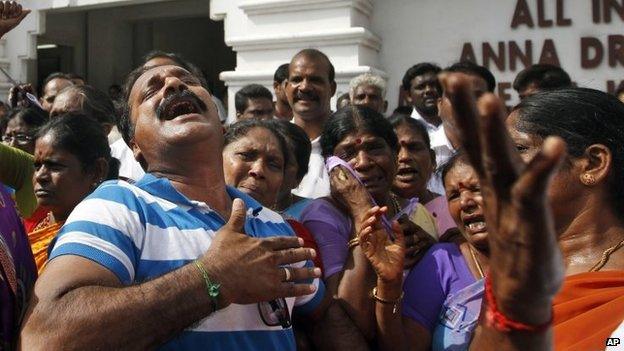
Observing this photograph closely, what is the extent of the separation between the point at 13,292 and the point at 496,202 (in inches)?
44.7

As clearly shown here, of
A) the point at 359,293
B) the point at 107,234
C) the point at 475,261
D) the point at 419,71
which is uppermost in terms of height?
the point at 419,71

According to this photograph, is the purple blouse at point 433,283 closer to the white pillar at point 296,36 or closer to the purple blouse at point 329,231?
the purple blouse at point 329,231

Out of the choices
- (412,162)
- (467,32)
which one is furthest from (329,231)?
(467,32)

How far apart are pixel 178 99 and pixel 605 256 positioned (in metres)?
1.27

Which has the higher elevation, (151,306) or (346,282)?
(151,306)

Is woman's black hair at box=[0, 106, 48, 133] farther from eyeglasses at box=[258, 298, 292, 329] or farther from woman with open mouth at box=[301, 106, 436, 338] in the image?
eyeglasses at box=[258, 298, 292, 329]

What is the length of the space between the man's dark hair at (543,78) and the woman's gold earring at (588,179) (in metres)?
2.72

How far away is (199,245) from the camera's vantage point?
→ 1743 millimetres

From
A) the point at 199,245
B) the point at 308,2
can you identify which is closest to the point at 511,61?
the point at 308,2

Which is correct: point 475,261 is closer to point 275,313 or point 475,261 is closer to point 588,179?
point 588,179

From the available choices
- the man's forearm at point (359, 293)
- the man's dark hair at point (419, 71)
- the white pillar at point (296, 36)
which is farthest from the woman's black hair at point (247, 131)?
the white pillar at point (296, 36)

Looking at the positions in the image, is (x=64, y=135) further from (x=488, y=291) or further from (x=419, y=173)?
(x=488, y=291)

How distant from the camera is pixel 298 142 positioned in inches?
135

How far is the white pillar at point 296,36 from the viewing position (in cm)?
617
